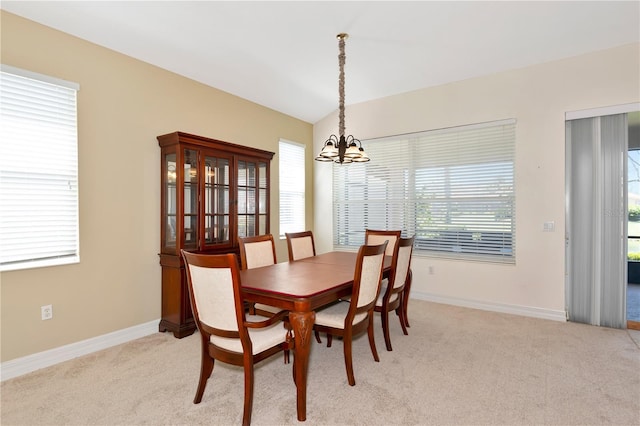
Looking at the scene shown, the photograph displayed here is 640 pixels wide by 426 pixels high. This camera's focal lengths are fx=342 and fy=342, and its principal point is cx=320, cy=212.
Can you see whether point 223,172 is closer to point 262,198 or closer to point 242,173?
point 242,173

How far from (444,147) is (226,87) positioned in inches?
116

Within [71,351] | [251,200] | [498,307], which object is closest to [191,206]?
[251,200]

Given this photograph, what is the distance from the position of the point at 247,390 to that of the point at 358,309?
916 mm

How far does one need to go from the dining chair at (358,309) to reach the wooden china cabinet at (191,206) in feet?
5.20

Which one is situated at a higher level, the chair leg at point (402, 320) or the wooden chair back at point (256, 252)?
the wooden chair back at point (256, 252)

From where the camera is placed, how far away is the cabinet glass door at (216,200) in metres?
3.69

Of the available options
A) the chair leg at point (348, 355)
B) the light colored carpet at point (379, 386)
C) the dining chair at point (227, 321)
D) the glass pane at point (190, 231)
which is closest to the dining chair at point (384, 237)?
the light colored carpet at point (379, 386)

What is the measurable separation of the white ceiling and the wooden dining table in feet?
7.38

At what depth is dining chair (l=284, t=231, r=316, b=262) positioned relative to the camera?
3.73 meters

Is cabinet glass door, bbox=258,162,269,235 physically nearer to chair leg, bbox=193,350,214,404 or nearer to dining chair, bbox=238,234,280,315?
dining chair, bbox=238,234,280,315

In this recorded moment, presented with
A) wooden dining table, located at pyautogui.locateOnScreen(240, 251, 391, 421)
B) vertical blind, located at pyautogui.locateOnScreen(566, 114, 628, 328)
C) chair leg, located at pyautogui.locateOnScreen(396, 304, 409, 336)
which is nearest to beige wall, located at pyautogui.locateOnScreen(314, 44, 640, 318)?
vertical blind, located at pyautogui.locateOnScreen(566, 114, 628, 328)

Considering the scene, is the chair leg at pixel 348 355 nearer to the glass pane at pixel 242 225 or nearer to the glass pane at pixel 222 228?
the glass pane at pixel 222 228

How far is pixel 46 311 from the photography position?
2.80m

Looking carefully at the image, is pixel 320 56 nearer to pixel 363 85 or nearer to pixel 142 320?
pixel 363 85
